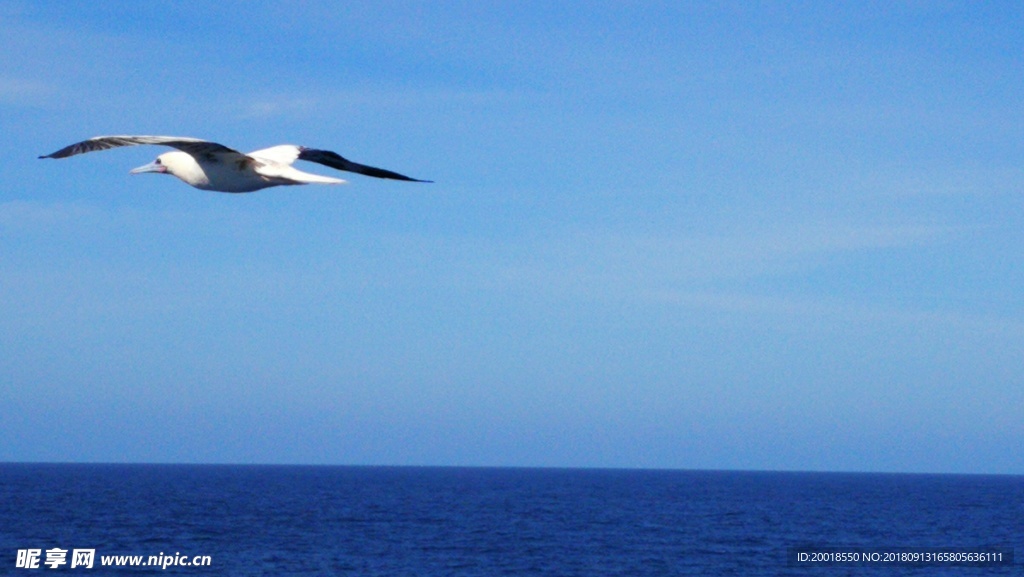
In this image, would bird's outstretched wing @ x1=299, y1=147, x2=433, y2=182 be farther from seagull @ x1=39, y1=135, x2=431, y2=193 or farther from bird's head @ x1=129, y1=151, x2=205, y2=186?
bird's head @ x1=129, y1=151, x2=205, y2=186

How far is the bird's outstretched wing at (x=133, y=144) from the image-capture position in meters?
13.4

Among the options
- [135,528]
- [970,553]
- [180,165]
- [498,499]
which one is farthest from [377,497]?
[180,165]

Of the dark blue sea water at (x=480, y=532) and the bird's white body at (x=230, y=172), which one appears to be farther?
the dark blue sea water at (x=480, y=532)

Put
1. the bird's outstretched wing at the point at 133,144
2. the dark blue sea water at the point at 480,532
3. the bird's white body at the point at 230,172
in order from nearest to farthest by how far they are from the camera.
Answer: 1. the bird's outstretched wing at the point at 133,144
2. the bird's white body at the point at 230,172
3. the dark blue sea water at the point at 480,532

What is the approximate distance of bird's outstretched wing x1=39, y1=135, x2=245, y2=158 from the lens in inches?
529

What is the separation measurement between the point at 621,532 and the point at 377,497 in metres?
70.6

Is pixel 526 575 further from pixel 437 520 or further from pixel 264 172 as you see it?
pixel 264 172

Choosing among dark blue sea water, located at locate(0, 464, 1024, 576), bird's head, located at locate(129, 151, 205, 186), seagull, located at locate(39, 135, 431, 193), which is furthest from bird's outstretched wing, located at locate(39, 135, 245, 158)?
dark blue sea water, located at locate(0, 464, 1024, 576)

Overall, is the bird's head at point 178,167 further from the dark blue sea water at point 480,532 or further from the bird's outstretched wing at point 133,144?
the dark blue sea water at point 480,532

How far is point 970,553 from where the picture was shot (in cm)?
9338

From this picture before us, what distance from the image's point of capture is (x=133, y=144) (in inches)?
543

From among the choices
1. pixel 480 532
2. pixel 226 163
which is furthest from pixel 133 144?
pixel 480 532

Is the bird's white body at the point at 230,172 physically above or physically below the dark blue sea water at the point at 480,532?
above

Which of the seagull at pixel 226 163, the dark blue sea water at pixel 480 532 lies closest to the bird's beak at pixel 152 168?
the seagull at pixel 226 163
